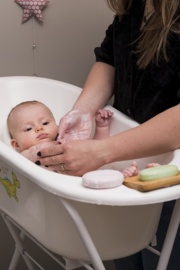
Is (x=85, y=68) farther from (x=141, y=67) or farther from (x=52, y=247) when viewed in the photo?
(x=52, y=247)

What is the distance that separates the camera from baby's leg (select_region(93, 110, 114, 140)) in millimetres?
1274

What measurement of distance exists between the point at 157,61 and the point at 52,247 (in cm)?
64

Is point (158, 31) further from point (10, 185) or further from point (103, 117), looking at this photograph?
point (10, 185)

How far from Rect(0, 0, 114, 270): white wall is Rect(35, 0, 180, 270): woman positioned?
447 mm

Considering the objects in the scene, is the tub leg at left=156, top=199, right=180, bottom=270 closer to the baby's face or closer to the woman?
the woman

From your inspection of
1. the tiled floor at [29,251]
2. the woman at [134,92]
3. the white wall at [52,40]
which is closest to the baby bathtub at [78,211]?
the woman at [134,92]

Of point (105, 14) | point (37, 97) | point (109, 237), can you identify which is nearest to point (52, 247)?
point (109, 237)

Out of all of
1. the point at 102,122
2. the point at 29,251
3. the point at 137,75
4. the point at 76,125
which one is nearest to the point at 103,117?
the point at 102,122

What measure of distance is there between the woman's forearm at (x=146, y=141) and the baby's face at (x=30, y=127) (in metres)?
0.46

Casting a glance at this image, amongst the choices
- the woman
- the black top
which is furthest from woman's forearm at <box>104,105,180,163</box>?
the black top

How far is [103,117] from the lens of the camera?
4.20 feet

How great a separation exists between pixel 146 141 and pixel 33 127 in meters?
0.57

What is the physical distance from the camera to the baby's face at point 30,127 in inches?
49.9

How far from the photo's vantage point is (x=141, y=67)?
1.07 m
